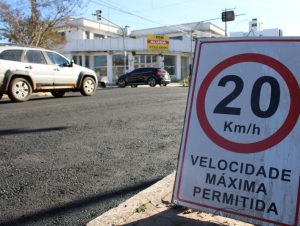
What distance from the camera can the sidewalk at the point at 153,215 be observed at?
3.62m

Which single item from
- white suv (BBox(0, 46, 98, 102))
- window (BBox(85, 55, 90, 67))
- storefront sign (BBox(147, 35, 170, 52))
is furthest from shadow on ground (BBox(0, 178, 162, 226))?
window (BBox(85, 55, 90, 67))

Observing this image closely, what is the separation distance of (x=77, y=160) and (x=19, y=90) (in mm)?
8287

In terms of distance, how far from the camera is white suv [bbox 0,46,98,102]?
1323 cm

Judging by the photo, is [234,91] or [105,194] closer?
[234,91]

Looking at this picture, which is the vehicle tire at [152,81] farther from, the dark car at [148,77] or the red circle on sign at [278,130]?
the red circle on sign at [278,130]

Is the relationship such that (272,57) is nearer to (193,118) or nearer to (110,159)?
(193,118)

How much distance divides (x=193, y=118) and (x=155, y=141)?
12.3 ft

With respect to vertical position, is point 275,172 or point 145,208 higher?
point 275,172

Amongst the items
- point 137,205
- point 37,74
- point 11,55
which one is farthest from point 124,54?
point 137,205

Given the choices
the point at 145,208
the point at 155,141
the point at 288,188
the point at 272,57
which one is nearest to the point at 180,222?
the point at 145,208

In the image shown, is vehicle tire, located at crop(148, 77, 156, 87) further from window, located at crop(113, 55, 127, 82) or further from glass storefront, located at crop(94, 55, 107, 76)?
glass storefront, located at crop(94, 55, 107, 76)

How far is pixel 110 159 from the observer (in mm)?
5969

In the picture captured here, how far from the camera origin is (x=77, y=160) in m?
5.86

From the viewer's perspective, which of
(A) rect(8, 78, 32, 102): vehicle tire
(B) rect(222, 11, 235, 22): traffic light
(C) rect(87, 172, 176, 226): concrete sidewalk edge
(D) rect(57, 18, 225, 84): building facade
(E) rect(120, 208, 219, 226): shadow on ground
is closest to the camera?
(E) rect(120, 208, 219, 226): shadow on ground
